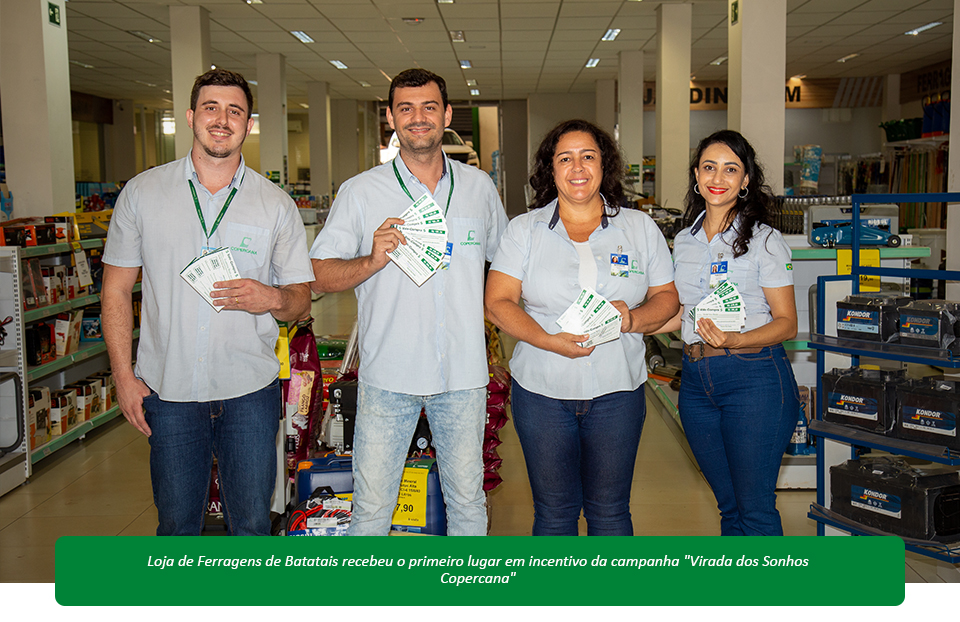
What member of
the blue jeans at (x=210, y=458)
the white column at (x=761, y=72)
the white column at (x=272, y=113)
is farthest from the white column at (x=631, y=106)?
the blue jeans at (x=210, y=458)

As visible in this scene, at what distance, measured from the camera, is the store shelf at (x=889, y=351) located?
242 centimetres

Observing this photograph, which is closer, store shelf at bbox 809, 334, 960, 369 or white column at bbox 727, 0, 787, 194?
store shelf at bbox 809, 334, 960, 369

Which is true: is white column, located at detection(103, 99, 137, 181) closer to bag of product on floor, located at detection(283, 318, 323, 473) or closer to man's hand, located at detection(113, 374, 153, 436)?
bag of product on floor, located at detection(283, 318, 323, 473)

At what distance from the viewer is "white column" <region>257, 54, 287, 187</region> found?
43.8ft

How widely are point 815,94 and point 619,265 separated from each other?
17.4 meters

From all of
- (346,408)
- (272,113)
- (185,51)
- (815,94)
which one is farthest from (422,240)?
(815,94)

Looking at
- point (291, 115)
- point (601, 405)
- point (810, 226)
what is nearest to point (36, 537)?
point (601, 405)

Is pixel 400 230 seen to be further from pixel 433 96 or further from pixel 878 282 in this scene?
pixel 878 282

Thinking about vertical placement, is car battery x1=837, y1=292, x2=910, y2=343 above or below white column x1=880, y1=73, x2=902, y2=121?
below

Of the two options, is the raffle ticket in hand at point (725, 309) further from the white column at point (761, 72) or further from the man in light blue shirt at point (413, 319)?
the white column at point (761, 72)

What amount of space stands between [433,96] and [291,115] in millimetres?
25570

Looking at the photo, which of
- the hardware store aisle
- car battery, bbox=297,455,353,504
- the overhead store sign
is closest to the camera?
car battery, bbox=297,455,353,504

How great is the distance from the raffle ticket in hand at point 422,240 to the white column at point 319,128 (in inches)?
623

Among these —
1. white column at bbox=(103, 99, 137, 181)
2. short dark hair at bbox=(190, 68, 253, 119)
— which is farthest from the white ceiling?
short dark hair at bbox=(190, 68, 253, 119)
